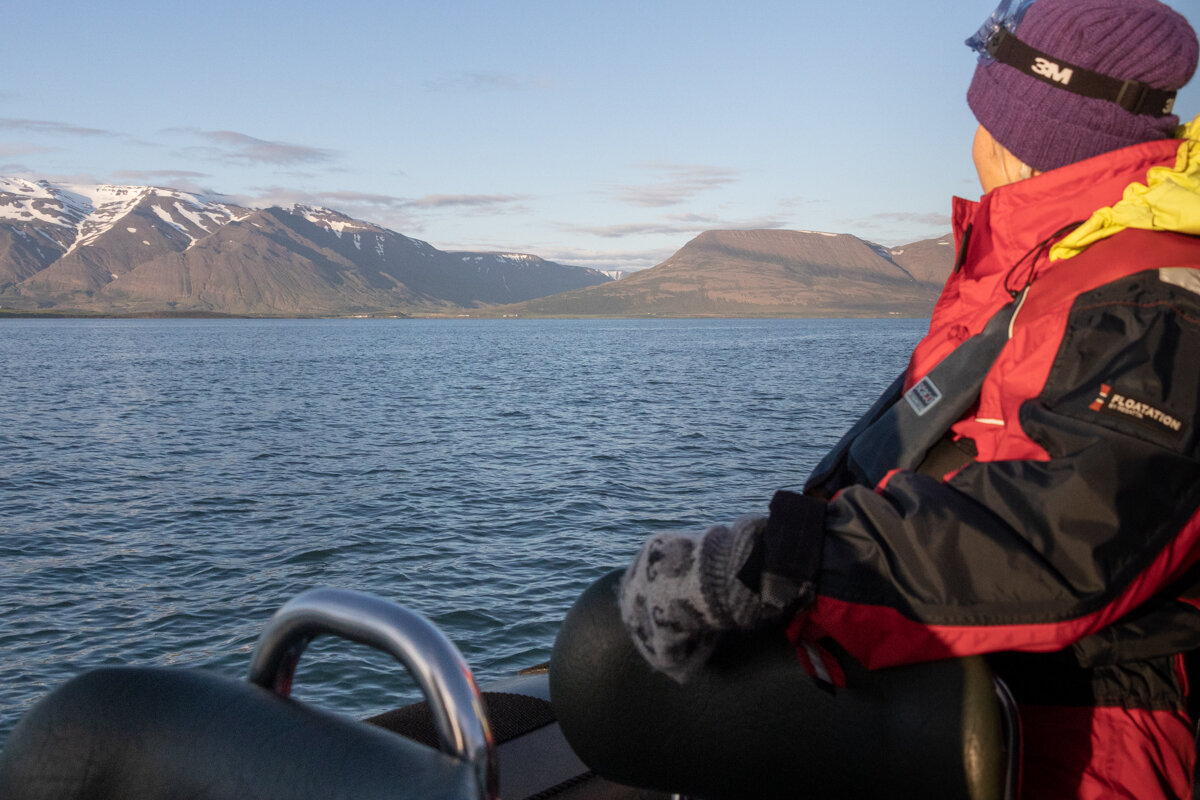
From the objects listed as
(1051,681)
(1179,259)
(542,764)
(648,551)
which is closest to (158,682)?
(648,551)

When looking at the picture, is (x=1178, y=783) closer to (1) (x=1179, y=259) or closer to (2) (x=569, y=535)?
(1) (x=1179, y=259)

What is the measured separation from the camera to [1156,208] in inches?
65.9

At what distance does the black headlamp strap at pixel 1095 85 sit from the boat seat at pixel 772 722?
1.30m

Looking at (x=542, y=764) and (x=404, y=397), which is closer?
(x=542, y=764)

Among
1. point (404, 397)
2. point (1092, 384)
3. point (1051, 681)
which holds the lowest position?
point (404, 397)

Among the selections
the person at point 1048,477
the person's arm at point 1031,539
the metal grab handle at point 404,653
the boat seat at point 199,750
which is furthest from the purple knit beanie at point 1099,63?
the boat seat at point 199,750

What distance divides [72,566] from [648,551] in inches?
747

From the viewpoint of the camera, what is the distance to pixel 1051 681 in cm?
170

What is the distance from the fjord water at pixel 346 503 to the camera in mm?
13344

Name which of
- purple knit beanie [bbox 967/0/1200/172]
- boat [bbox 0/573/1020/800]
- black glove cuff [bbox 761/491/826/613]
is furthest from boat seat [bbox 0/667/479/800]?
purple knit beanie [bbox 967/0/1200/172]

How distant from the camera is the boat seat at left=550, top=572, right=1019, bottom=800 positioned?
1.29 meters

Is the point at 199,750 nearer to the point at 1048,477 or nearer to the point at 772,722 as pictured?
the point at 772,722

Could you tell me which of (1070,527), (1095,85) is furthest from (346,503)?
(1070,527)

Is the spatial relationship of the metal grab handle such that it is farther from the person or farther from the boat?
the person
